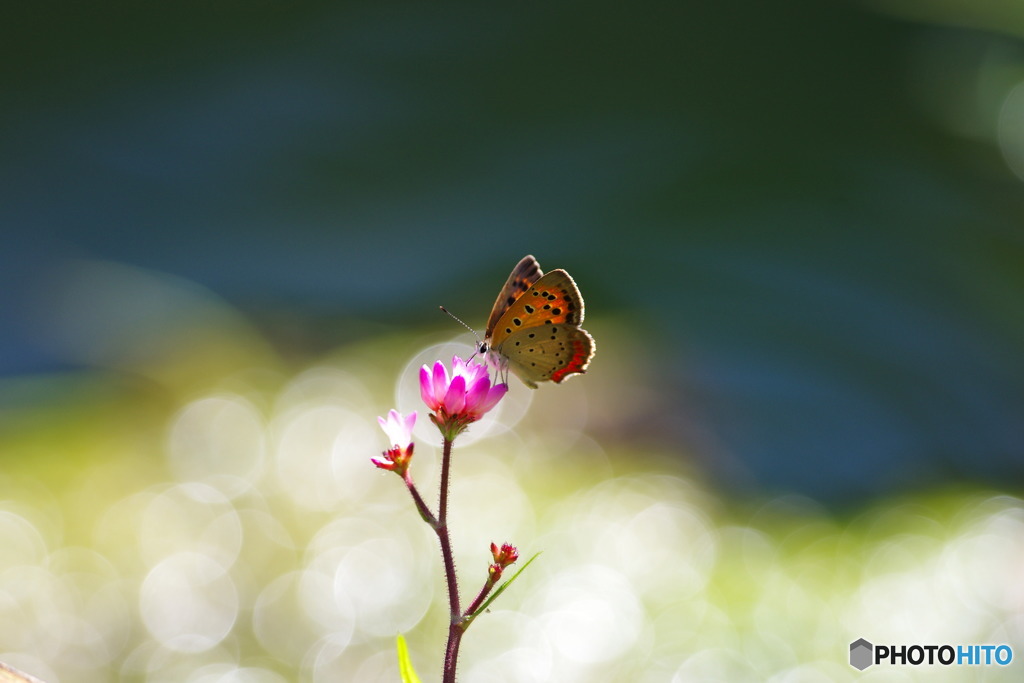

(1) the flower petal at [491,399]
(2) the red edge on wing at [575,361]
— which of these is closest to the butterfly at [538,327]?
(2) the red edge on wing at [575,361]

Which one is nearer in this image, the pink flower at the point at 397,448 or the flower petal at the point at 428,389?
the pink flower at the point at 397,448

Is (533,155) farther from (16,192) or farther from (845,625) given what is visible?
(845,625)

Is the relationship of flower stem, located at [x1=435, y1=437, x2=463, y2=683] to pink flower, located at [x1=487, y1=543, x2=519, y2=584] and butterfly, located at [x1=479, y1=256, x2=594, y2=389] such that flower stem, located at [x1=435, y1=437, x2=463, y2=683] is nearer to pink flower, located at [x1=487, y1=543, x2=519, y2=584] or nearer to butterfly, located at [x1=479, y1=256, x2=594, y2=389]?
pink flower, located at [x1=487, y1=543, x2=519, y2=584]

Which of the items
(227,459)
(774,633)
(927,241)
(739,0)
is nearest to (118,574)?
(227,459)

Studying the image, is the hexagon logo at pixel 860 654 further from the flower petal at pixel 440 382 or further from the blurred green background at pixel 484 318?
the flower petal at pixel 440 382

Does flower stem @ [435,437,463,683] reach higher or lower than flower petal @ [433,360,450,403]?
lower

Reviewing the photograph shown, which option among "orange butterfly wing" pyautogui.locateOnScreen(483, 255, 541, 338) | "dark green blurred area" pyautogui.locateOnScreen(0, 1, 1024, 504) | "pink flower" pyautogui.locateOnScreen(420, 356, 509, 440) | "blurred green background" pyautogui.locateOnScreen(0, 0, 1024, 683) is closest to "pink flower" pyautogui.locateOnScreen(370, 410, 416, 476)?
"pink flower" pyautogui.locateOnScreen(420, 356, 509, 440)
